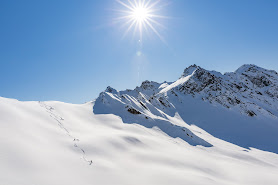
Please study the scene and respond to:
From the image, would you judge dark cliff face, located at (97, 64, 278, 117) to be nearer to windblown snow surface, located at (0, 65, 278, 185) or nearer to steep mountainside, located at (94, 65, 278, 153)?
steep mountainside, located at (94, 65, 278, 153)

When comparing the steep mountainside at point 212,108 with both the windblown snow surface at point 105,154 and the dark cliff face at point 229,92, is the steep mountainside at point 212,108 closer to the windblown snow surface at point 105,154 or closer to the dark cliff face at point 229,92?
the dark cliff face at point 229,92

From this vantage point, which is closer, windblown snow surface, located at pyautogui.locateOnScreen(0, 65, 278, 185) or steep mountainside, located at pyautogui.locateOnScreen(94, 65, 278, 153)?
windblown snow surface, located at pyautogui.locateOnScreen(0, 65, 278, 185)

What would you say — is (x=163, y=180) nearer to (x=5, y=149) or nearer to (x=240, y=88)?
(x=5, y=149)

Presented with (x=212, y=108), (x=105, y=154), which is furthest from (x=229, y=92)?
(x=105, y=154)

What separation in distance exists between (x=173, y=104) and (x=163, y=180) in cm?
4612

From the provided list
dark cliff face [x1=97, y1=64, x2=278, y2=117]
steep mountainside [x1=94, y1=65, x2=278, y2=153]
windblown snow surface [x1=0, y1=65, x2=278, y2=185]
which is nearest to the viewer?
windblown snow surface [x1=0, y1=65, x2=278, y2=185]

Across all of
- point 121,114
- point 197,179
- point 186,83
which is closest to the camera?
point 197,179

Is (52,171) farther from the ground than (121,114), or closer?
closer

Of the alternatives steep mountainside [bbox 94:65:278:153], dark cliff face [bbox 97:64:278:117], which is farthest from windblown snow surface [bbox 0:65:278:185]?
→ dark cliff face [bbox 97:64:278:117]

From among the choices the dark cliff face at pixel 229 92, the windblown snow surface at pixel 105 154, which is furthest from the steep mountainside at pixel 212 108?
the windblown snow surface at pixel 105 154

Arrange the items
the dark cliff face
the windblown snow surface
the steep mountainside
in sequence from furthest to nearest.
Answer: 1. the dark cliff face
2. the steep mountainside
3. the windblown snow surface

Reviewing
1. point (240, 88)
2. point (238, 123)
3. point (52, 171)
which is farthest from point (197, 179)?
point (240, 88)

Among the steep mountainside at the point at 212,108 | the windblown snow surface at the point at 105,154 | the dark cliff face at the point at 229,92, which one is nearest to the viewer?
the windblown snow surface at the point at 105,154

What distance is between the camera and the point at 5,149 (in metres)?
7.39
